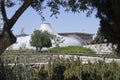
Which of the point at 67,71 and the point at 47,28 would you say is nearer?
the point at 67,71

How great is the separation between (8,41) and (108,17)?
264 cm

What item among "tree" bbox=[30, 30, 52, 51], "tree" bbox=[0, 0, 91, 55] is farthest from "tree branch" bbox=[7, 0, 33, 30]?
"tree" bbox=[30, 30, 52, 51]

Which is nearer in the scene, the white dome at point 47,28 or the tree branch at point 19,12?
the tree branch at point 19,12

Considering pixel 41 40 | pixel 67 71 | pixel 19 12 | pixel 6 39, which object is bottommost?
pixel 41 40

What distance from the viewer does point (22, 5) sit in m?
9.77

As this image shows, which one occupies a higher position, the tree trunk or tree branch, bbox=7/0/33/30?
tree branch, bbox=7/0/33/30

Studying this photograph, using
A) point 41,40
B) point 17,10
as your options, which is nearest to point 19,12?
point 17,10

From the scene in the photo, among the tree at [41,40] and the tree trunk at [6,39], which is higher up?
the tree trunk at [6,39]

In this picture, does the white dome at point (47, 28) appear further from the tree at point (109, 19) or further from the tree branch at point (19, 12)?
the tree at point (109, 19)

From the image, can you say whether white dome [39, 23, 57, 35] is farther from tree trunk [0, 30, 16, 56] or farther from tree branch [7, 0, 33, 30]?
tree trunk [0, 30, 16, 56]

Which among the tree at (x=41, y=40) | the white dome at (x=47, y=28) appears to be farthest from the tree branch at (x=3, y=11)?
the white dome at (x=47, y=28)

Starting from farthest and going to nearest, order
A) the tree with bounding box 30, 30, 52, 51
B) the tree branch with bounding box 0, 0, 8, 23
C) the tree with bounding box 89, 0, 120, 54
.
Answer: the tree with bounding box 30, 30, 52, 51
the tree branch with bounding box 0, 0, 8, 23
the tree with bounding box 89, 0, 120, 54

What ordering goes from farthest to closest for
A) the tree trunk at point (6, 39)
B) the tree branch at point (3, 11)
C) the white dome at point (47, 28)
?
the white dome at point (47, 28) < the tree branch at point (3, 11) < the tree trunk at point (6, 39)

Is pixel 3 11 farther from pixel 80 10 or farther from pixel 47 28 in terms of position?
pixel 47 28
